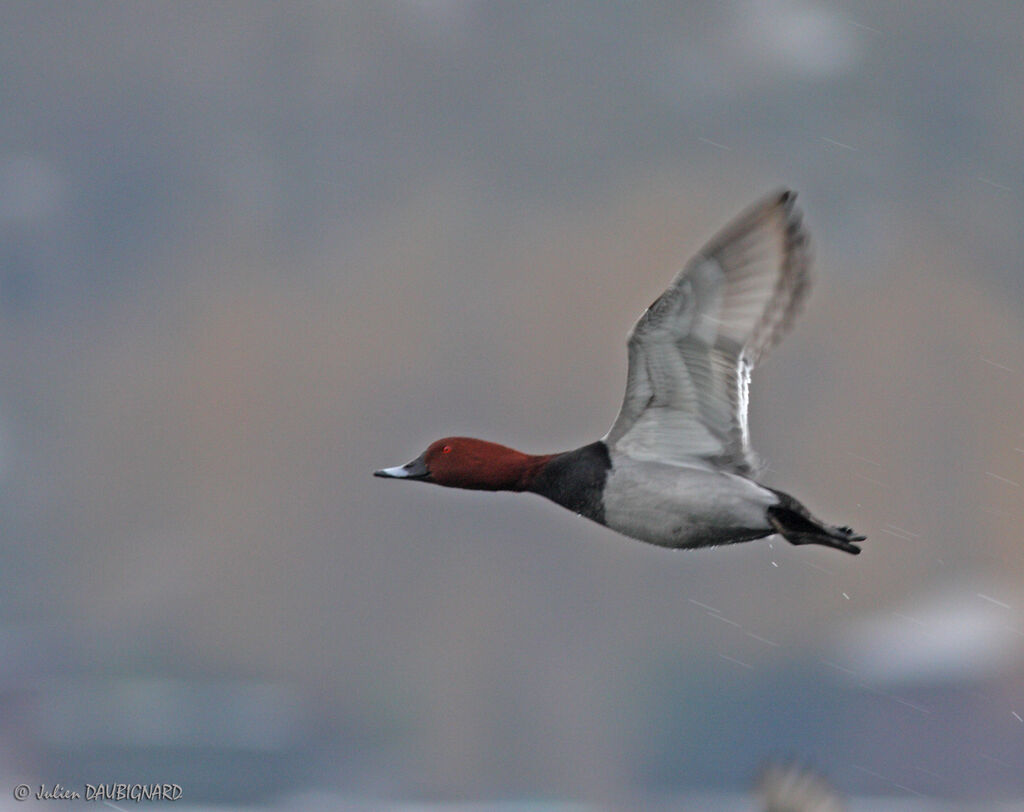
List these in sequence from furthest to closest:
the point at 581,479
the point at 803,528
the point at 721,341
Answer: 1. the point at 581,479
2. the point at 721,341
3. the point at 803,528

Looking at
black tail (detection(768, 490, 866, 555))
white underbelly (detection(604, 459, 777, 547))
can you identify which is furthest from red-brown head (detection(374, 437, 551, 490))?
black tail (detection(768, 490, 866, 555))

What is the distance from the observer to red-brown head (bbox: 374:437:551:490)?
9.95 meters

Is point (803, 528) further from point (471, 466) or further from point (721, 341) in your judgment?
point (471, 466)

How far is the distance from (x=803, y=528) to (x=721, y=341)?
1.30 metres

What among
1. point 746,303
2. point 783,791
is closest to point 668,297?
point 746,303

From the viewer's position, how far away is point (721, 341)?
30.3 ft

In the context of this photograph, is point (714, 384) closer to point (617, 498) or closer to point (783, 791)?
point (617, 498)

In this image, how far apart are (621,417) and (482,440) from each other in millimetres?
1214

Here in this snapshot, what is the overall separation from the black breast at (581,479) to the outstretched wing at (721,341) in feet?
0.77

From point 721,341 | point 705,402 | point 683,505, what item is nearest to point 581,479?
point 683,505

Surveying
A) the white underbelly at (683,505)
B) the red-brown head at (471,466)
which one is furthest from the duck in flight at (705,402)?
the red-brown head at (471,466)

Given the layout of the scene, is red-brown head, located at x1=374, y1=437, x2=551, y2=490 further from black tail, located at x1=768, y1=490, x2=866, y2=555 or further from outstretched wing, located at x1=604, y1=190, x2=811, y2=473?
black tail, located at x1=768, y1=490, x2=866, y2=555

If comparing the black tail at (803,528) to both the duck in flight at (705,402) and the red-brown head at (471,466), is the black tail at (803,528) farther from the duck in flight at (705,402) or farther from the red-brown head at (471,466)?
the red-brown head at (471,466)

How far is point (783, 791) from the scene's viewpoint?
987cm
